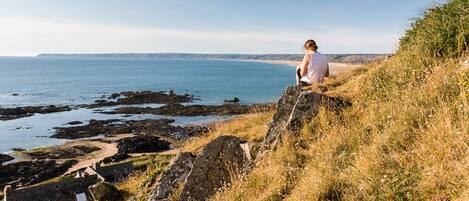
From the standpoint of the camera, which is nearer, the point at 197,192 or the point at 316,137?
the point at 316,137

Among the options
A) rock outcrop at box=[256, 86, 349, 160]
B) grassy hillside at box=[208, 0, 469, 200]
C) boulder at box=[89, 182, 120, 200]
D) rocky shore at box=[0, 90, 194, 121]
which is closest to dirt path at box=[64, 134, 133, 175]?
rocky shore at box=[0, 90, 194, 121]

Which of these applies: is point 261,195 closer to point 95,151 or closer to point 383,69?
point 383,69

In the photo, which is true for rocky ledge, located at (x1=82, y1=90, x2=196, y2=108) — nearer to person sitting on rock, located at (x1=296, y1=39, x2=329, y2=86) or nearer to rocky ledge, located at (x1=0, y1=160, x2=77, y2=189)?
rocky ledge, located at (x1=0, y1=160, x2=77, y2=189)

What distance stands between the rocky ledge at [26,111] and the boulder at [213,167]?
2772 inches

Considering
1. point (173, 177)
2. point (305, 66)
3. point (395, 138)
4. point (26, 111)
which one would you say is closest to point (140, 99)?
point (26, 111)

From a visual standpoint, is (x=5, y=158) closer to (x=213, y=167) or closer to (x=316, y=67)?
(x=213, y=167)

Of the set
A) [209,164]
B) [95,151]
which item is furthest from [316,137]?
[95,151]

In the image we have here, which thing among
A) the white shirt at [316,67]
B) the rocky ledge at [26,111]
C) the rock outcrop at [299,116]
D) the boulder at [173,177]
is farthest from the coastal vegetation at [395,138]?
the rocky ledge at [26,111]

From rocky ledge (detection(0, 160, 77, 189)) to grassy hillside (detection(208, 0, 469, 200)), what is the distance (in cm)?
3832

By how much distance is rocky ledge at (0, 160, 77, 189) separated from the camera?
133 feet

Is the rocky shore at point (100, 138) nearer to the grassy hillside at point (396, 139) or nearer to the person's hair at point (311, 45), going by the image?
the person's hair at point (311, 45)

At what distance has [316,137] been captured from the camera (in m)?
7.48

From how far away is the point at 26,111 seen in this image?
249 ft

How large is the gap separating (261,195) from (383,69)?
4.06 m
